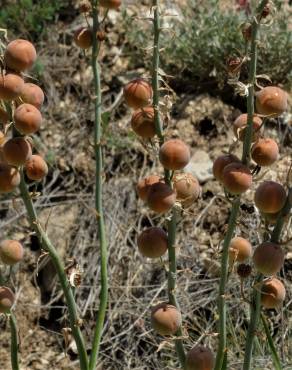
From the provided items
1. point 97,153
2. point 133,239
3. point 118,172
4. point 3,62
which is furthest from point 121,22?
point 3,62

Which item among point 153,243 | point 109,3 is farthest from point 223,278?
point 109,3

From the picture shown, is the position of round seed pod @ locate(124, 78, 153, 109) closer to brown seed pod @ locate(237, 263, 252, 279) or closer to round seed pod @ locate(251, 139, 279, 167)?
round seed pod @ locate(251, 139, 279, 167)

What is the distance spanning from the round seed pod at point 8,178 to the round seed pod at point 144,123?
222 millimetres

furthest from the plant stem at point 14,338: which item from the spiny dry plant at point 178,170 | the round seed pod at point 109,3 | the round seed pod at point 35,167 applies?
the round seed pod at point 109,3

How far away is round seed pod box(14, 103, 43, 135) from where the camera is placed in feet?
4.00

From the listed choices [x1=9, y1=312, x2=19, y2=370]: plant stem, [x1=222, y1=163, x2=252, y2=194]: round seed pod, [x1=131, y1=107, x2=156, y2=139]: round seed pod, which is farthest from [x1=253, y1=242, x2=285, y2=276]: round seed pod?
[x1=9, y1=312, x2=19, y2=370]: plant stem

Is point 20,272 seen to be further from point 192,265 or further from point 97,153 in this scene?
point 97,153

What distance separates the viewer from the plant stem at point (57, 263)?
4.39 feet

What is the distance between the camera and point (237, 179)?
1099 mm

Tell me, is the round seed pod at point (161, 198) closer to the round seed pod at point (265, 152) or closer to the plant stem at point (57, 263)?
the round seed pod at point (265, 152)

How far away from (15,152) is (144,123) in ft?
0.72

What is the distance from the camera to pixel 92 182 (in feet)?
11.3

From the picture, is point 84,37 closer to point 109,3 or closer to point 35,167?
point 109,3

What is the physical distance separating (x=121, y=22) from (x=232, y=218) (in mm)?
2907
